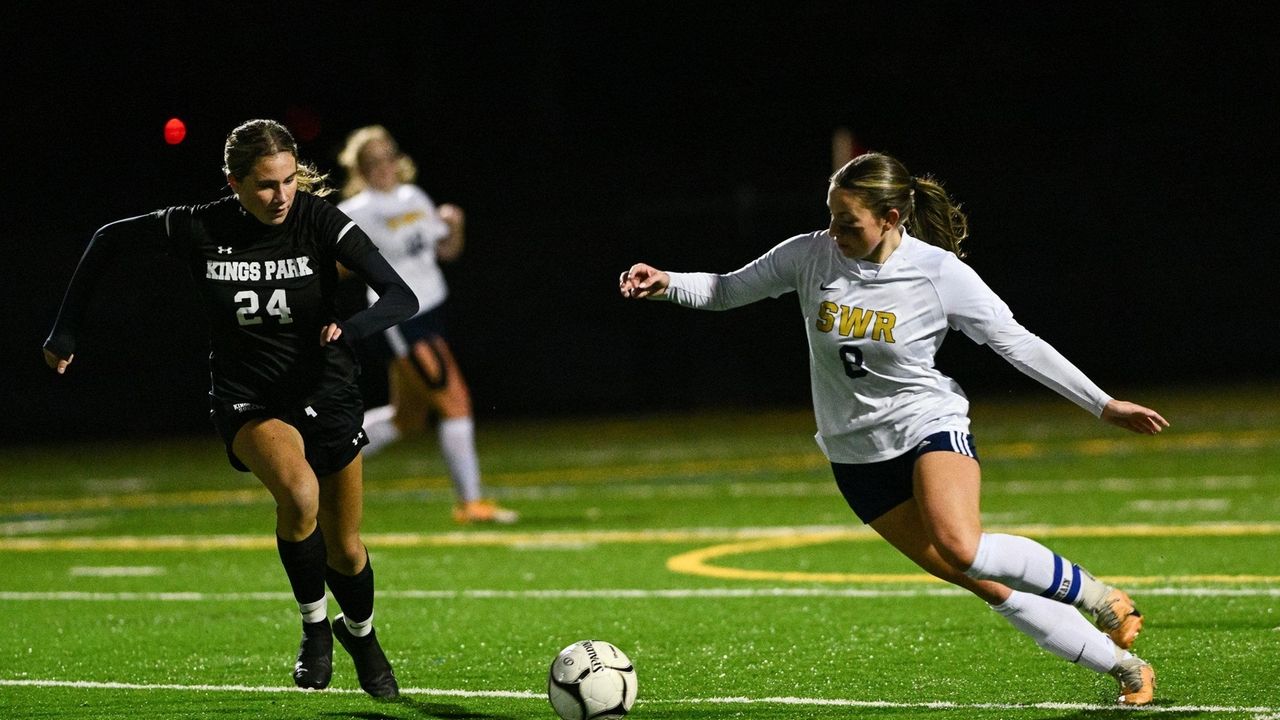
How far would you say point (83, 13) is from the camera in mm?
29031

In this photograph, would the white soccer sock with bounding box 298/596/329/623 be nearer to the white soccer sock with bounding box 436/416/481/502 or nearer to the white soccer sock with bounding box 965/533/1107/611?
the white soccer sock with bounding box 965/533/1107/611

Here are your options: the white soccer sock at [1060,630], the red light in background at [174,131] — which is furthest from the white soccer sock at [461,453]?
the white soccer sock at [1060,630]

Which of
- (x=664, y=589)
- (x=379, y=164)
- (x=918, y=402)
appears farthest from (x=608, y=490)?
(x=918, y=402)

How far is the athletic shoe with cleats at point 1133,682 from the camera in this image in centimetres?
559

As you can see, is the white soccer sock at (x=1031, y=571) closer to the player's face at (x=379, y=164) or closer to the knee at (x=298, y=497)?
the knee at (x=298, y=497)

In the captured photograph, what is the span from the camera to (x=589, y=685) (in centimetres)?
559

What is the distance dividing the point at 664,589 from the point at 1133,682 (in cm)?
364

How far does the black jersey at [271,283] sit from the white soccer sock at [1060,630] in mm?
2090

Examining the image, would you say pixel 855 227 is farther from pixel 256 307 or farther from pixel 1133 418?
pixel 256 307

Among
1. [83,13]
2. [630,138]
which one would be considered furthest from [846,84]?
[83,13]

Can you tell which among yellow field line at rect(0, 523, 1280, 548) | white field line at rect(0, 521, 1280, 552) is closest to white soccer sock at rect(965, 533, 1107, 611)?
yellow field line at rect(0, 523, 1280, 548)

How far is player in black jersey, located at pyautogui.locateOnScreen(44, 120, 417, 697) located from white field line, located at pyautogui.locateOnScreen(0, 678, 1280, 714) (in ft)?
0.95

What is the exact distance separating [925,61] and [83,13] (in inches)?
530

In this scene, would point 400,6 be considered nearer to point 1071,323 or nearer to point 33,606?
point 1071,323
